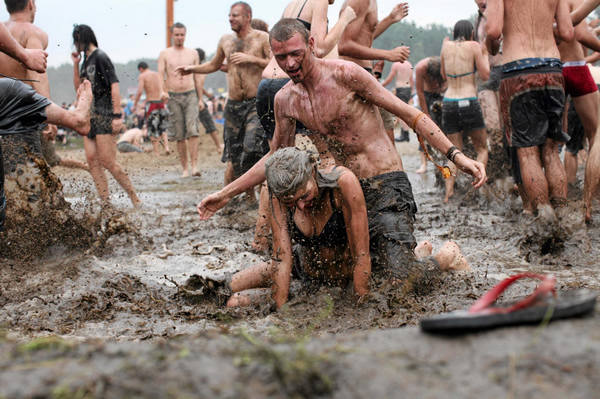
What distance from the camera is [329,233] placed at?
365 centimetres

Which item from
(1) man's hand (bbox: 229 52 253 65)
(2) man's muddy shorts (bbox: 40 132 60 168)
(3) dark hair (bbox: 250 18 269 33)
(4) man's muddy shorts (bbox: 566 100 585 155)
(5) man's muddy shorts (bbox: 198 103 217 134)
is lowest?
(4) man's muddy shorts (bbox: 566 100 585 155)

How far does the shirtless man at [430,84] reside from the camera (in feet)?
28.1

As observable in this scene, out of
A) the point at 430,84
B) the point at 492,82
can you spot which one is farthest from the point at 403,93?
the point at 492,82

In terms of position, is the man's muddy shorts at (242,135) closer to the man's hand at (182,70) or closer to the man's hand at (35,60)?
the man's hand at (182,70)

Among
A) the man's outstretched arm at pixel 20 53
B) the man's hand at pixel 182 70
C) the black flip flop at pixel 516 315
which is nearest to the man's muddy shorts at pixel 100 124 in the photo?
the man's hand at pixel 182 70

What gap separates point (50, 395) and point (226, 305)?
89.9 inches

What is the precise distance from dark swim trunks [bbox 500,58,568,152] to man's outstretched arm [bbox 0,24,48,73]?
369cm

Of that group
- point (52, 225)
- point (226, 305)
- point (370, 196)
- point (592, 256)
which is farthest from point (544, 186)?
point (52, 225)

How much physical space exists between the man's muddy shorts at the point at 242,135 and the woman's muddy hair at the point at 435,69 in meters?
3.01

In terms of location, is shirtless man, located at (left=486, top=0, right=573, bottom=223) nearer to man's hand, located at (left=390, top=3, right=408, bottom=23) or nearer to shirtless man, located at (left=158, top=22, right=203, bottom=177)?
man's hand, located at (left=390, top=3, right=408, bottom=23)

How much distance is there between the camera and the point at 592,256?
428 cm

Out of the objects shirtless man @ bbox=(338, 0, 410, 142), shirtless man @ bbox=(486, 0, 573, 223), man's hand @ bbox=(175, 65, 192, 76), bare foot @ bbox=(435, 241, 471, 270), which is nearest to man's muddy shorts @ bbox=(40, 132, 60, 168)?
man's hand @ bbox=(175, 65, 192, 76)

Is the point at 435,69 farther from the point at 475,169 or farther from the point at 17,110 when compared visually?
the point at 17,110

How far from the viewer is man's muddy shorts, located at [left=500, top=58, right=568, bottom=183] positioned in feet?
15.7
